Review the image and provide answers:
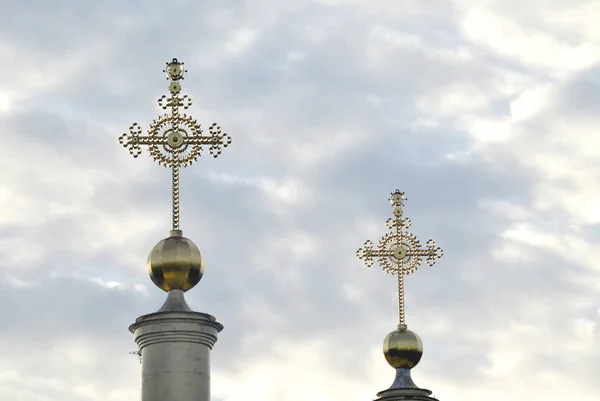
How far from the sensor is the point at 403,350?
136ft

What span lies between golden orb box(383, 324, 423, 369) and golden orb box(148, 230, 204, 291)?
8785 millimetres

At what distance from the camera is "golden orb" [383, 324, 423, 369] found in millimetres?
41344

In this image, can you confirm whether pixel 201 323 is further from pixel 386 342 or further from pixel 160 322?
pixel 386 342

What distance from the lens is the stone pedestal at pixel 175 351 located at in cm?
3259

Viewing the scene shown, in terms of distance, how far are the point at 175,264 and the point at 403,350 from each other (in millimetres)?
9259

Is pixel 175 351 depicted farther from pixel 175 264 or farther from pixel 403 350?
pixel 403 350

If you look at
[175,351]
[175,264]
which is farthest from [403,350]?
[175,351]

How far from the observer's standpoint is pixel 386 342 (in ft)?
137

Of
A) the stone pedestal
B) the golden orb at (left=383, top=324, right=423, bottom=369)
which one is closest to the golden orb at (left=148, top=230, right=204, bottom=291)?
the stone pedestal

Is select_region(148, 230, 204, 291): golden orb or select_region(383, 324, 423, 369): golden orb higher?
select_region(383, 324, 423, 369): golden orb

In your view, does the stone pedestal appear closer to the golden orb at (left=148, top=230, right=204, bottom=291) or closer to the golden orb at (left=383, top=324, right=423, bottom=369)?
the golden orb at (left=148, top=230, right=204, bottom=291)

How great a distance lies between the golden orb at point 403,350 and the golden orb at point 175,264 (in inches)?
346

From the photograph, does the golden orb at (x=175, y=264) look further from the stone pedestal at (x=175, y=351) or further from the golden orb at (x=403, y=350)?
the golden orb at (x=403, y=350)

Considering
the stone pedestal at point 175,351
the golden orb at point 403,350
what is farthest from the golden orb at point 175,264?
the golden orb at point 403,350
